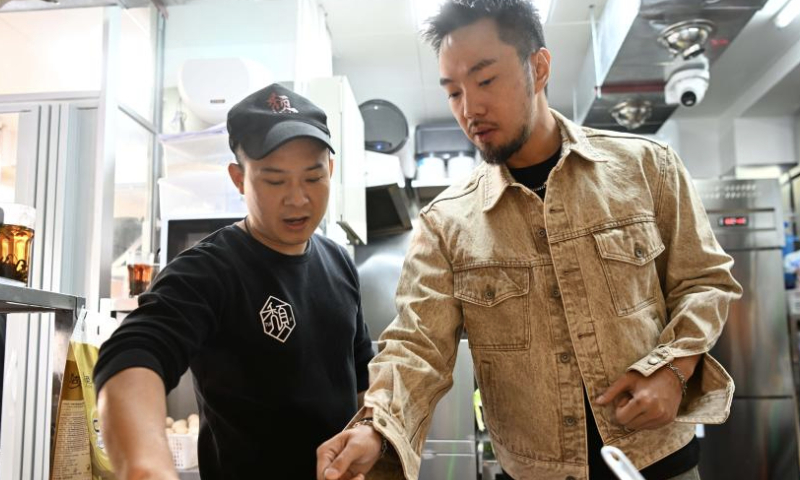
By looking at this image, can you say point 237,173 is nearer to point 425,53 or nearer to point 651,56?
point 651,56

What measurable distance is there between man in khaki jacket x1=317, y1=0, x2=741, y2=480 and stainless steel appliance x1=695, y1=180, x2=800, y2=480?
3083mm

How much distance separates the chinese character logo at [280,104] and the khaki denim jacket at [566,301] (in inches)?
14.1

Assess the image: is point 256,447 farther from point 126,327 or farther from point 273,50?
point 273,50

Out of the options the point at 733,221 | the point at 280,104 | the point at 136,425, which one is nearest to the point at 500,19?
the point at 280,104

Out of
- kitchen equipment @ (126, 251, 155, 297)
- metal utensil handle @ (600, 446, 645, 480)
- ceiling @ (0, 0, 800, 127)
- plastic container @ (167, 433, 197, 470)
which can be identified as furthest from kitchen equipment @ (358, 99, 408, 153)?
metal utensil handle @ (600, 446, 645, 480)

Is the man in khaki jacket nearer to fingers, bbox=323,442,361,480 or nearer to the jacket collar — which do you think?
the jacket collar

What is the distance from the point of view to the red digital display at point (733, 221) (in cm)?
404

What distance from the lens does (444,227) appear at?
1.29 meters

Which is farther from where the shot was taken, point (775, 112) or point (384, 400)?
point (775, 112)

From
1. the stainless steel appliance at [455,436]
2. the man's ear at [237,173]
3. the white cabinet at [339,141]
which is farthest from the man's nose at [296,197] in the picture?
the stainless steel appliance at [455,436]

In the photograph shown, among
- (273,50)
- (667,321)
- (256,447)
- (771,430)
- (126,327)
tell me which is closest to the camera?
(126,327)

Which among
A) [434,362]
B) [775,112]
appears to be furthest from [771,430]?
[434,362]

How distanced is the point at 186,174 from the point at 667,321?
1.81 metres

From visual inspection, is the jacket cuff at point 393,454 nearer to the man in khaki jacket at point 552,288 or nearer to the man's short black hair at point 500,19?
the man in khaki jacket at point 552,288
